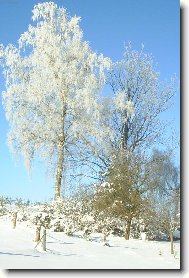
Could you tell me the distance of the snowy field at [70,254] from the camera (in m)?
4.68

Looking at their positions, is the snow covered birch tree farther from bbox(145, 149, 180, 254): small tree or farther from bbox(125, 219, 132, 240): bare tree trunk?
bbox(125, 219, 132, 240): bare tree trunk

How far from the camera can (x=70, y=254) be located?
576 cm

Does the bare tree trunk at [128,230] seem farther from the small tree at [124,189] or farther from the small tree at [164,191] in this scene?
the small tree at [164,191]

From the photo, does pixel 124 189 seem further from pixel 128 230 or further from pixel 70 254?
pixel 70 254

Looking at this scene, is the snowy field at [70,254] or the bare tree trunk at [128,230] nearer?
the snowy field at [70,254]

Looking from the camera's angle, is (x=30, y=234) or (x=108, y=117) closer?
(x=30, y=234)

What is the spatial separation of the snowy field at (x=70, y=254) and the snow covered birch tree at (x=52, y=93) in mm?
1870

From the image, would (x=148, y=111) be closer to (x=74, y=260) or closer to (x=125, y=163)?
(x=125, y=163)

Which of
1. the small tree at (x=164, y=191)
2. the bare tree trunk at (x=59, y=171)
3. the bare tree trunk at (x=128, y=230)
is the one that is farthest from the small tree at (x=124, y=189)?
the bare tree trunk at (x=59, y=171)

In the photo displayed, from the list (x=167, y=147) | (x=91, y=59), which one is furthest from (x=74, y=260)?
(x=91, y=59)

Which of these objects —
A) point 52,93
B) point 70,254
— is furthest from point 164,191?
point 52,93

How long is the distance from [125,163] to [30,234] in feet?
8.55

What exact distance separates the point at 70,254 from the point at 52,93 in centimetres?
440

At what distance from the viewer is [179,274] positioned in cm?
461
